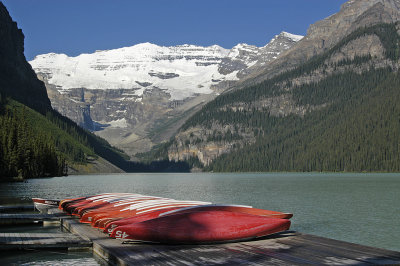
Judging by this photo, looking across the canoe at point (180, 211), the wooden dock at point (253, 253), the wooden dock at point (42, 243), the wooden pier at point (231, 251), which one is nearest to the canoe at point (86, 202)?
the canoe at point (180, 211)

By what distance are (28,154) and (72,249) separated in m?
134

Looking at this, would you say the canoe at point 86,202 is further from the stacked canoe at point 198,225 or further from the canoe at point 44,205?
the stacked canoe at point 198,225

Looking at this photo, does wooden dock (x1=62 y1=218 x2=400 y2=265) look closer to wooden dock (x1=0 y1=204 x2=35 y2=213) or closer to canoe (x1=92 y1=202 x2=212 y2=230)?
canoe (x1=92 y1=202 x2=212 y2=230)

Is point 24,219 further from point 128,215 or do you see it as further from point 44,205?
point 128,215

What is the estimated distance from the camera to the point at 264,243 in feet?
88.4

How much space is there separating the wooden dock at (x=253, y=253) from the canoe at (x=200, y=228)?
0.47 metres

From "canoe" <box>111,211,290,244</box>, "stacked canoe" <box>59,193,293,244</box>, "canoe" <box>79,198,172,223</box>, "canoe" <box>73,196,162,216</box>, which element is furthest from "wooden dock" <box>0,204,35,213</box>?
"canoe" <box>111,211,290,244</box>

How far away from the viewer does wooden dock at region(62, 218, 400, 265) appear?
22266 millimetres

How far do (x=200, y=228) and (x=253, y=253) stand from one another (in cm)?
411

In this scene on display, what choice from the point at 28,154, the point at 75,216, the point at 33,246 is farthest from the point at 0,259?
the point at 28,154

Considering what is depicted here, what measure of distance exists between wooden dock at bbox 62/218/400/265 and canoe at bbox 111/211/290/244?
469 mm

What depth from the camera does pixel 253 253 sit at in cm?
2406

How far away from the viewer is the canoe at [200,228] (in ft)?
87.2

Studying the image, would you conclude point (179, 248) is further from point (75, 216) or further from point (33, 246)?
point (75, 216)
